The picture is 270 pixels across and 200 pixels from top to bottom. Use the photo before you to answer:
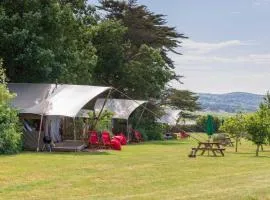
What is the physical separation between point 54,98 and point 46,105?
2.73 feet

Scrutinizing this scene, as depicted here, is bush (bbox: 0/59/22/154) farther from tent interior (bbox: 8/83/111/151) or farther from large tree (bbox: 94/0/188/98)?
large tree (bbox: 94/0/188/98)

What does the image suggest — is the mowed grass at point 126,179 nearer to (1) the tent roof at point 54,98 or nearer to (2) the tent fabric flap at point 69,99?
(2) the tent fabric flap at point 69,99

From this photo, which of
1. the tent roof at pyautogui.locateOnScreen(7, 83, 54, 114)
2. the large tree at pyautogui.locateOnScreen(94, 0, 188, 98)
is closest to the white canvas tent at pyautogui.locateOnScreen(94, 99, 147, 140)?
the large tree at pyautogui.locateOnScreen(94, 0, 188, 98)

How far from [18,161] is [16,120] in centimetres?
566

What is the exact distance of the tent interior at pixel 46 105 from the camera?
26.1 m

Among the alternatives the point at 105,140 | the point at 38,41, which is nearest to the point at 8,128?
the point at 105,140

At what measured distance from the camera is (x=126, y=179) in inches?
580

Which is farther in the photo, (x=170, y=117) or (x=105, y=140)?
(x=170, y=117)

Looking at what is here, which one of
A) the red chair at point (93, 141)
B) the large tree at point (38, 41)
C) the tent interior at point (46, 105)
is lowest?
the red chair at point (93, 141)

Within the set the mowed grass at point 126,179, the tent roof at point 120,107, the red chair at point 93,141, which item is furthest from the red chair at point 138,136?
the mowed grass at point 126,179

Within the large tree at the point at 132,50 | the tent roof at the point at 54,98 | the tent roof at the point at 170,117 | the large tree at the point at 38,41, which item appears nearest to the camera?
the tent roof at the point at 54,98

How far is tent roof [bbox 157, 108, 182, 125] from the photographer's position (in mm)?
52400

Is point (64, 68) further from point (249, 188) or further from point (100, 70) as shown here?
point (249, 188)

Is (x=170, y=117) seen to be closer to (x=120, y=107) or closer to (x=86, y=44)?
(x=120, y=107)
